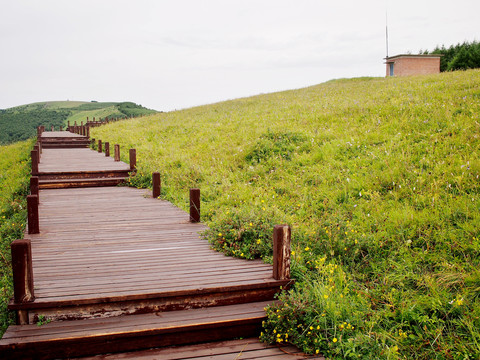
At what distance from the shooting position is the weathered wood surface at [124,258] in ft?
13.3

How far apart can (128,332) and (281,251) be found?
176 centimetres

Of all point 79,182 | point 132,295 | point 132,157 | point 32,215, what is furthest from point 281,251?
point 79,182

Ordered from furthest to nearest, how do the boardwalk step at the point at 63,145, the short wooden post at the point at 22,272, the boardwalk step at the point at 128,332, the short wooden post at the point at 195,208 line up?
1. the boardwalk step at the point at 63,145
2. the short wooden post at the point at 195,208
3. the short wooden post at the point at 22,272
4. the boardwalk step at the point at 128,332

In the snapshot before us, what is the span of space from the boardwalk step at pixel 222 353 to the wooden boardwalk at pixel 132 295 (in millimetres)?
42

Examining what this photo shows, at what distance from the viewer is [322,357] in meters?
3.46

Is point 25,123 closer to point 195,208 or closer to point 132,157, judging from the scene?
point 132,157

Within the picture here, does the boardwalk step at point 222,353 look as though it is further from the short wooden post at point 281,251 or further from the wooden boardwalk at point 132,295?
the short wooden post at point 281,251

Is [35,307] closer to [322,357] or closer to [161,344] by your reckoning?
[161,344]

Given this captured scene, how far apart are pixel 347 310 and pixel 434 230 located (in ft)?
7.38

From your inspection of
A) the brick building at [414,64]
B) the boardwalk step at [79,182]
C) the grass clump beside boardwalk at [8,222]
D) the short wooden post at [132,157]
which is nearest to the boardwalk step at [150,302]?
the grass clump beside boardwalk at [8,222]

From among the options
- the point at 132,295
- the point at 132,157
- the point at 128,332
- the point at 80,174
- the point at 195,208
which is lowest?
the point at 128,332

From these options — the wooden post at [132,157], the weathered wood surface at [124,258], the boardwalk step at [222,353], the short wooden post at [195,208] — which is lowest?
the boardwalk step at [222,353]

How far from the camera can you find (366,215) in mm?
6289

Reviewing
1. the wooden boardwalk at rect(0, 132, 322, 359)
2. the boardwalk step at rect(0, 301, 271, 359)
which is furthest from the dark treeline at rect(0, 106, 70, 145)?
the boardwalk step at rect(0, 301, 271, 359)
